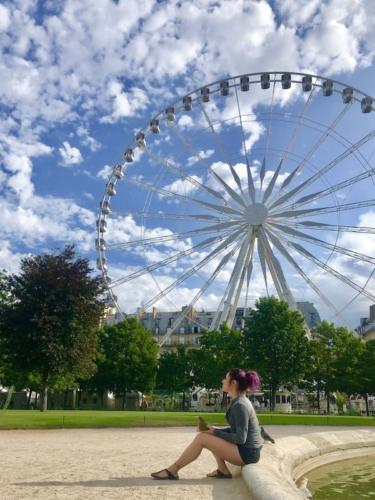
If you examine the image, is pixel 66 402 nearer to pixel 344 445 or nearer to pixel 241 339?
pixel 241 339

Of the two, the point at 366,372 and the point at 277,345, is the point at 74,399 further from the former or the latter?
the point at 366,372

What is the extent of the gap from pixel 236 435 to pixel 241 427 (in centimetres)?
14

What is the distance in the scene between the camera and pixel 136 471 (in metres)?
9.35

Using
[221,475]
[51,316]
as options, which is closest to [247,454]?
[221,475]

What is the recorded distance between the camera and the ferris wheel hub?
143ft

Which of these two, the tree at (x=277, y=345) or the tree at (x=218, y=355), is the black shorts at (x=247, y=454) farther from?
the tree at (x=218, y=355)

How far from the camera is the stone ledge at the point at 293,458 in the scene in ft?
20.7

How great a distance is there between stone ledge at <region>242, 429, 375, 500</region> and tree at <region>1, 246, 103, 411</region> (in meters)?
18.1

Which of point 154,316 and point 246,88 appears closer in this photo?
point 246,88

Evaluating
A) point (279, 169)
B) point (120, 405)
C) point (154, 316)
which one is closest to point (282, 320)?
point (279, 169)

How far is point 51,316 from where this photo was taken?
30.9m

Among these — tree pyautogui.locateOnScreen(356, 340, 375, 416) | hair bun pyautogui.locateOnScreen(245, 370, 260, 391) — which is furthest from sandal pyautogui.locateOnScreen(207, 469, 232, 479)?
tree pyautogui.locateOnScreen(356, 340, 375, 416)

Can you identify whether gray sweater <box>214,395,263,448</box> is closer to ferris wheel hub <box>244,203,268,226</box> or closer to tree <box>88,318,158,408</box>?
ferris wheel hub <box>244,203,268,226</box>

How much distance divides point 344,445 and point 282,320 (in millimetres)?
35197
